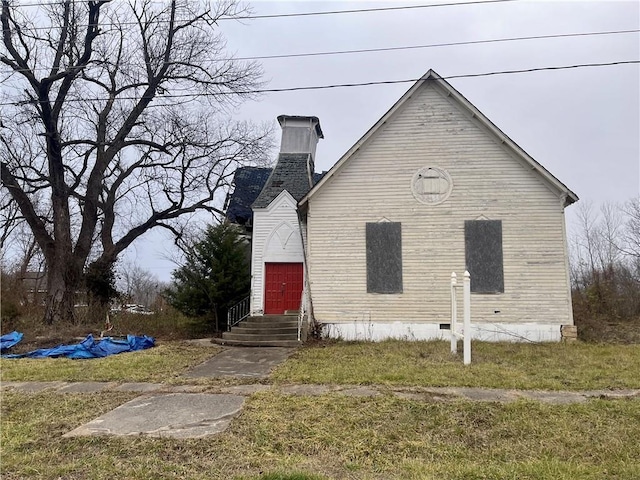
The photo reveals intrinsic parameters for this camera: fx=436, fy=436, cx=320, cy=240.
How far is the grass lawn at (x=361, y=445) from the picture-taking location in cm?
393

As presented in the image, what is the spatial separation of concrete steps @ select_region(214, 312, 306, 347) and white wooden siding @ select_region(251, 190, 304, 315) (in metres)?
1.99

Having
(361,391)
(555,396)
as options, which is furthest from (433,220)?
(361,391)

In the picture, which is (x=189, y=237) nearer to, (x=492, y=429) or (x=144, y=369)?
(x=144, y=369)

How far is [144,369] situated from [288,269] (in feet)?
25.2

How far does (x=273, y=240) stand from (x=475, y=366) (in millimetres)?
9362

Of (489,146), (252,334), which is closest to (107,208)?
(252,334)

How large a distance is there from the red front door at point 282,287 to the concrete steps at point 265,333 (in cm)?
171

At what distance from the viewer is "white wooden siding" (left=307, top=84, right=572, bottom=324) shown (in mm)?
12203

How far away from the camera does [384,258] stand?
12.8 meters

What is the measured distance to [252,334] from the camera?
505 inches

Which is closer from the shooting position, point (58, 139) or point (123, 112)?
point (58, 139)

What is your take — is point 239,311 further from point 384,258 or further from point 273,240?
point 384,258

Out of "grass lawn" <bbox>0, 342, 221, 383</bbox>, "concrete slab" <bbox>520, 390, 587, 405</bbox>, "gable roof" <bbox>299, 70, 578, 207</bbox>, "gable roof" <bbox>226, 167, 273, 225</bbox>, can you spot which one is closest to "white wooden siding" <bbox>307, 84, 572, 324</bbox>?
"gable roof" <bbox>299, 70, 578, 207</bbox>

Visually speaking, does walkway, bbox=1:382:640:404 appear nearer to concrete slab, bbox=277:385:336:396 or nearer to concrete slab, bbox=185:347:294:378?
concrete slab, bbox=277:385:336:396
